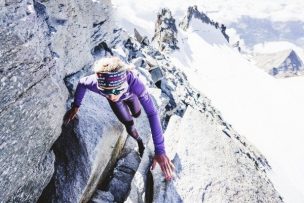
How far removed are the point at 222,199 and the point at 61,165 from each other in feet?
13.2

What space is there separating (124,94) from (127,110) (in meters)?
1.10

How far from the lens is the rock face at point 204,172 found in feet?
27.0

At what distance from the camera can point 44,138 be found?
7484 millimetres

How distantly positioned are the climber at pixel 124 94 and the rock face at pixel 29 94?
772mm

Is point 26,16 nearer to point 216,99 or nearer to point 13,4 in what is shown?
point 13,4

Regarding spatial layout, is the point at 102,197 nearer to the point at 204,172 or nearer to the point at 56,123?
the point at 56,123

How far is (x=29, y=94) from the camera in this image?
683 centimetres

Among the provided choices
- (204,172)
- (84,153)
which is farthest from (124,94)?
(204,172)

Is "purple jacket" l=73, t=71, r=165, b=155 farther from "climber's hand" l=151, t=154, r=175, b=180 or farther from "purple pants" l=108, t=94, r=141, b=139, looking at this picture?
"purple pants" l=108, t=94, r=141, b=139

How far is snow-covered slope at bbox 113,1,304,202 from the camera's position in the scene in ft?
72.6

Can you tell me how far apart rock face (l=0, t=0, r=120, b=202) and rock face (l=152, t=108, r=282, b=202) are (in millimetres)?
2759

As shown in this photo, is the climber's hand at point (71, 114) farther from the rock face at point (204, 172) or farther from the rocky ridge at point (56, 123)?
the rock face at point (204, 172)

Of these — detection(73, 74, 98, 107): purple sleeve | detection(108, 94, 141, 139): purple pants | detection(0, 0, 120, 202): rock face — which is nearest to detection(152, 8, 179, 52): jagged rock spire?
detection(108, 94, 141, 139): purple pants

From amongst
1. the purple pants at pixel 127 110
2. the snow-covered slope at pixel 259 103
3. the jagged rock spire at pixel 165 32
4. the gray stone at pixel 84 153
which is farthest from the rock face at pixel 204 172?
the jagged rock spire at pixel 165 32
